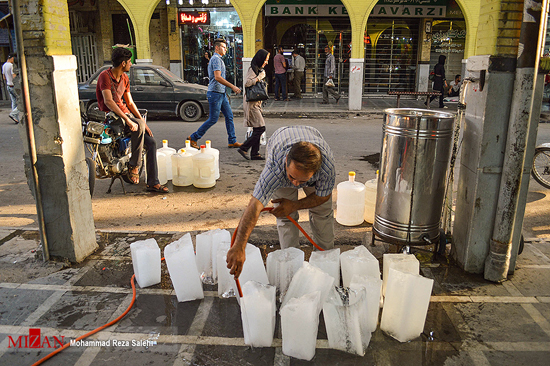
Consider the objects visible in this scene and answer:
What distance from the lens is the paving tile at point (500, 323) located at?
3246 mm

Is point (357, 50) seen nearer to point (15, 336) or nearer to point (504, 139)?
point (504, 139)

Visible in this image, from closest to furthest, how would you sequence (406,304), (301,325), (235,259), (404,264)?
(301,325) < (235,259) < (406,304) < (404,264)

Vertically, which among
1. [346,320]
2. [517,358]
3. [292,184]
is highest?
[292,184]

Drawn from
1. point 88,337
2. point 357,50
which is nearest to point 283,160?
point 88,337

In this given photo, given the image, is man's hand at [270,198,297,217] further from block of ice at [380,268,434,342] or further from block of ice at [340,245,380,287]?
block of ice at [380,268,434,342]

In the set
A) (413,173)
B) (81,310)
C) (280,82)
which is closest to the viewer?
(81,310)

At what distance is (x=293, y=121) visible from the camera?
14164 millimetres

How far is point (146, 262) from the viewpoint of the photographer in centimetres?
383

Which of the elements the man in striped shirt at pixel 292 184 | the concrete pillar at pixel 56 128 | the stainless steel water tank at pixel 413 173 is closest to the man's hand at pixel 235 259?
the man in striped shirt at pixel 292 184

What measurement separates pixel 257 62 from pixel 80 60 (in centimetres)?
1467

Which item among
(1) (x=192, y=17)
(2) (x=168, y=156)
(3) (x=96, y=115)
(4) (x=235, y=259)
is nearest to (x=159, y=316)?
(4) (x=235, y=259)

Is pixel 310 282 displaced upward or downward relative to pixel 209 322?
upward

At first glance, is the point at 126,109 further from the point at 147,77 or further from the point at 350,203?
the point at 147,77

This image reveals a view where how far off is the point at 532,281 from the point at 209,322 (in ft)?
9.61
